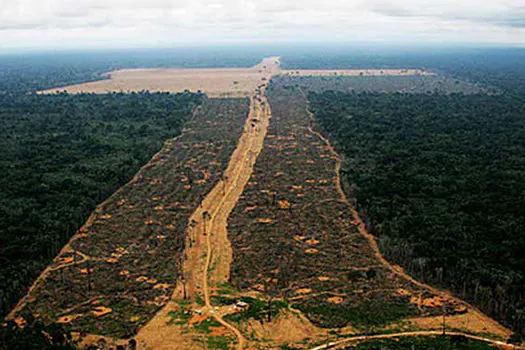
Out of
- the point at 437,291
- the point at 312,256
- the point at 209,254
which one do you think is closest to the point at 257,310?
the point at 312,256

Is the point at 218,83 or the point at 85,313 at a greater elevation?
the point at 218,83

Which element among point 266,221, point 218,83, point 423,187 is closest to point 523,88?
point 218,83

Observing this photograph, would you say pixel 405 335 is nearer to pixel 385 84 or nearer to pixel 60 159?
pixel 60 159

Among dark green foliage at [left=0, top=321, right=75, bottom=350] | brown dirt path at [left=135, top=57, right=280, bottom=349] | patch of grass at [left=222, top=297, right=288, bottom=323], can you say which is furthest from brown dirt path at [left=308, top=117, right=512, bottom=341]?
dark green foliage at [left=0, top=321, right=75, bottom=350]

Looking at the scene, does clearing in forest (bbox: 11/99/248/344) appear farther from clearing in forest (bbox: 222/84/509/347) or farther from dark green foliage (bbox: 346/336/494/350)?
dark green foliage (bbox: 346/336/494/350)

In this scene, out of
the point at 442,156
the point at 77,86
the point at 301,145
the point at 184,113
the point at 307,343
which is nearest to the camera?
the point at 307,343

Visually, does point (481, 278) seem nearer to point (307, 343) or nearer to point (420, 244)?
point (420, 244)
